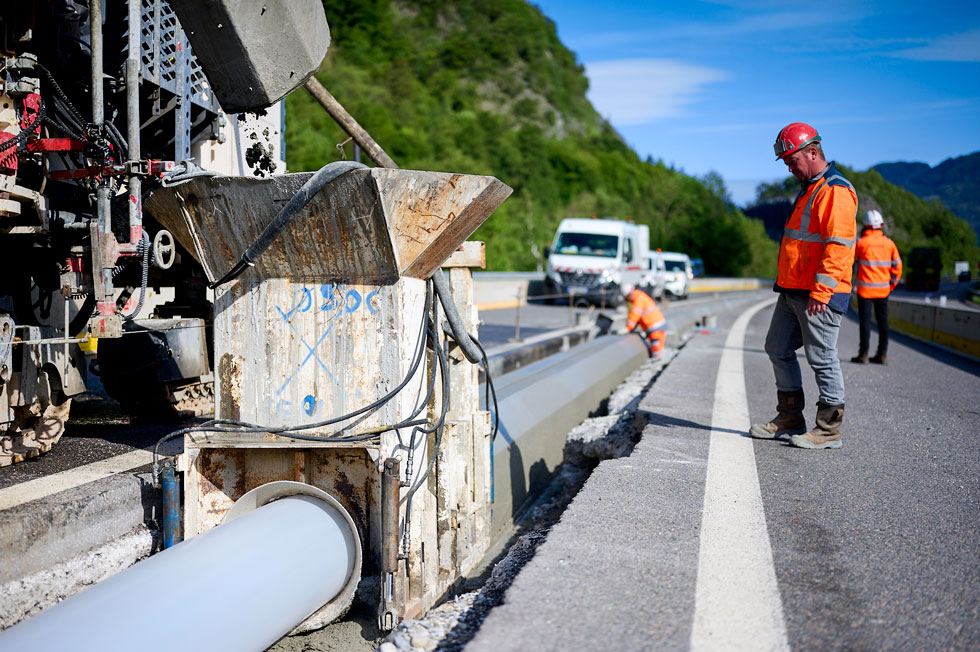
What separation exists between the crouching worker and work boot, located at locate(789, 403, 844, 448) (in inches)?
314

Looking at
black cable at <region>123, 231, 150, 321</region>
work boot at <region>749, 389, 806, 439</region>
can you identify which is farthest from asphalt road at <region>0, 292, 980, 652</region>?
black cable at <region>123, 231, 150, 321</region>

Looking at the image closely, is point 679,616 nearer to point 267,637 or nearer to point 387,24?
point 267,637

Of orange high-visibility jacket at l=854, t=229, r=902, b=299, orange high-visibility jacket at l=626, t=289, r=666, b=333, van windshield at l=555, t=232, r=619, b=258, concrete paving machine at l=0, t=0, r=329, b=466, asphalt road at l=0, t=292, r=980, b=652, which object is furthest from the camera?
van windshield at l=555, t=232, r=619, b=258

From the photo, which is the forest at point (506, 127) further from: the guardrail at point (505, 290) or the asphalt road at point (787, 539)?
the asphalt road at point (787, 539)

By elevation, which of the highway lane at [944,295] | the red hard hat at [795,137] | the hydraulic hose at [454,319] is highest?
the red hard hat at [795,137]

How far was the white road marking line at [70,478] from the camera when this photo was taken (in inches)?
159

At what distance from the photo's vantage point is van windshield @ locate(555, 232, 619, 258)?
27.9 metres

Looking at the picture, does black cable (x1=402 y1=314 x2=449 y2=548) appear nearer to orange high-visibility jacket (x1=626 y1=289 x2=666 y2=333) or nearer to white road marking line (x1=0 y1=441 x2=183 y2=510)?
white road marking line (x1=0 y1=441 x2=183 y2=510)

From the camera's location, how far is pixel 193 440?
402 cm

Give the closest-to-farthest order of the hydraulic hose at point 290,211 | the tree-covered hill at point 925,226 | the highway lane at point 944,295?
the hydraulic hose at point 290,211 < the highway lane at point 944,295 < the tree-covered hill at point 925,226

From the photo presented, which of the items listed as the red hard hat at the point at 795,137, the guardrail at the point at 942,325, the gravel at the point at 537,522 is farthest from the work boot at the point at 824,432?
the guardrail at the point at 942,325

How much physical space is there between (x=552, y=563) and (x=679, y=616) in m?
0.58

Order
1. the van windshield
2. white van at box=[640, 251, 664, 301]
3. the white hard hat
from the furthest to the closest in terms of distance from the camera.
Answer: white van at box=[640, 251, 664, 301], the van windshield, the white hard hat

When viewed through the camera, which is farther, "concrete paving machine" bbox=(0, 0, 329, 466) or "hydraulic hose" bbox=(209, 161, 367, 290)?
"concrete paving machine" bbox=(0, 0, 329, 466)
